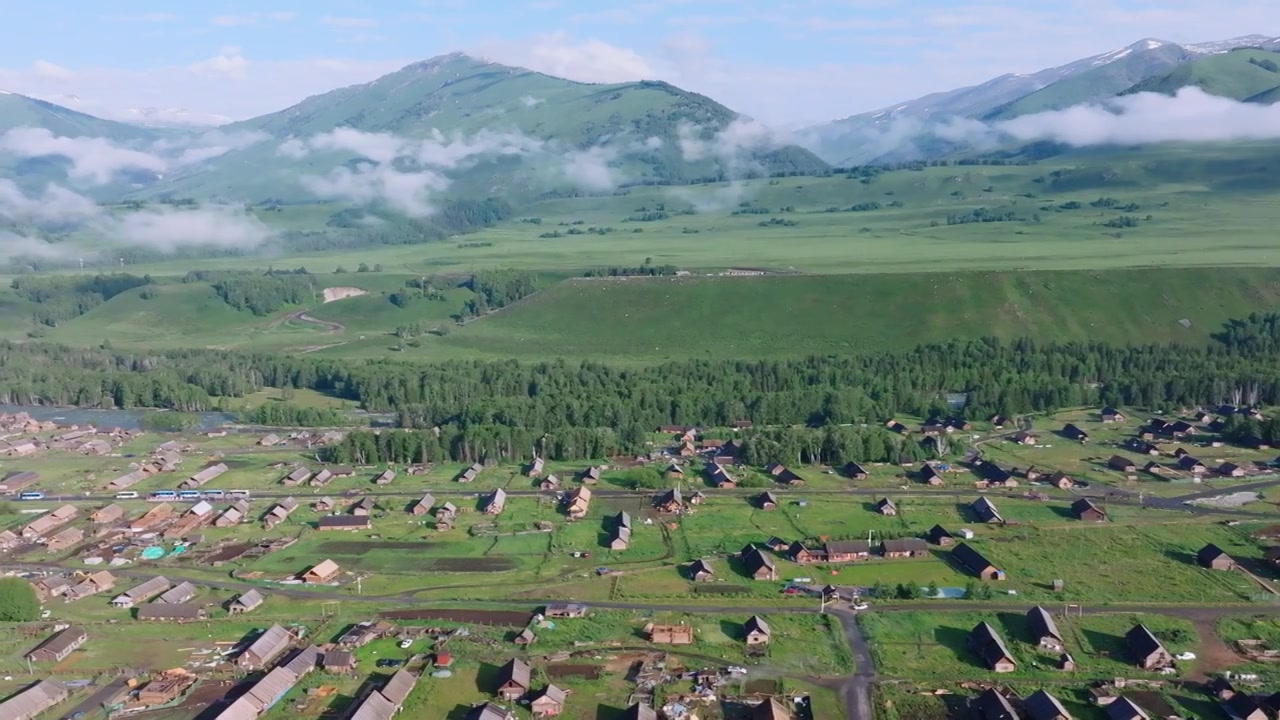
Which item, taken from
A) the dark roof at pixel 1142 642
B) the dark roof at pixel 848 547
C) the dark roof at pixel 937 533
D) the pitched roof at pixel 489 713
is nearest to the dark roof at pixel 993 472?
the dark roof at pixel 937 533

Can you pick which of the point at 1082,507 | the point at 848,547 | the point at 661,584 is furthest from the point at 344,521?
the point at 1082,507

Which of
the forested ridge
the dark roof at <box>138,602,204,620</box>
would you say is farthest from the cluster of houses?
the dark roof at <box>138,602,204,620</box>

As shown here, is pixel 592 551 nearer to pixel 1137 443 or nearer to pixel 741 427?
pixel 741 427

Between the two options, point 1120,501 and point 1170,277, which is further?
point 1170,277

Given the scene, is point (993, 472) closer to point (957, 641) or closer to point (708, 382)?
point (957, 641)

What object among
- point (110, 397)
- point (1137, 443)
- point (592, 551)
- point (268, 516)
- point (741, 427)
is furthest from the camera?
point (110, 397)

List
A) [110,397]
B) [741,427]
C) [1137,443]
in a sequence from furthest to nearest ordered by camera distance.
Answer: [110,397]
[741,427]
[1137,443]

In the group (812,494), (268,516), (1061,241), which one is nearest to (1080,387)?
(812,494)
